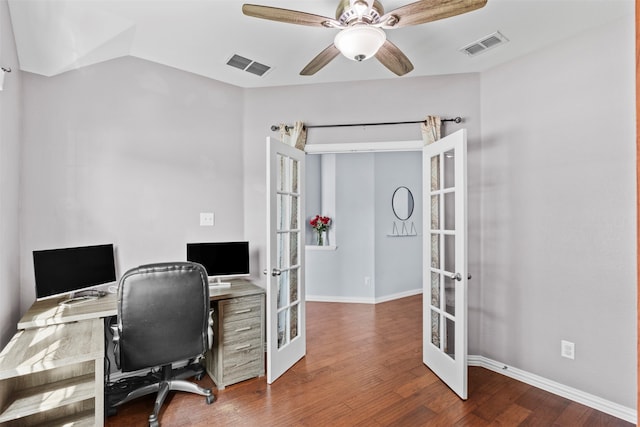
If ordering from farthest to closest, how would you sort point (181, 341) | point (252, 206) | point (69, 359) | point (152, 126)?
1. point (252, 206)
2. point (152, 126)
3. point (181, 341)
4. point (69, 359)

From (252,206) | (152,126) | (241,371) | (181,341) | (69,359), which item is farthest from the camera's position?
(252,206)

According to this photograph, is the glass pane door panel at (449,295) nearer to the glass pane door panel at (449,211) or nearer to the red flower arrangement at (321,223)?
the glass pane door panel at (449,211)

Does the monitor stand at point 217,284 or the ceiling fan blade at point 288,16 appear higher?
the ceiling fan blade at point 288,16

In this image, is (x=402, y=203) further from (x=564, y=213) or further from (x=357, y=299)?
(x=564, y=213)

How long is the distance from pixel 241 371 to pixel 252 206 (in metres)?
1.52

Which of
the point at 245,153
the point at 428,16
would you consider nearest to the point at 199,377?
the point at 245,153

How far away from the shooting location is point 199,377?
2654 mm

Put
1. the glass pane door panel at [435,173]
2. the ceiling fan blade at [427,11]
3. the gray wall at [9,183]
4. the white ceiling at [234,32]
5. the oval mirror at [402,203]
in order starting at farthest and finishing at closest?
1. the oval mirror at [402,203]
2. the glass pane door panel at [435,173]
3. the white ceiling at [234,32]
4. the gray wall at [9,183]
5. the ceiling fan blade at [427,11]

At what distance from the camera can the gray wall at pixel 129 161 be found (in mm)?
2344

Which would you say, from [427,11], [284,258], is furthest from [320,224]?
[427,11]

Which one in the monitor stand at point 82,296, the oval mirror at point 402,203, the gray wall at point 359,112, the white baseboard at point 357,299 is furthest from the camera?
the oval mirror at point 402,203

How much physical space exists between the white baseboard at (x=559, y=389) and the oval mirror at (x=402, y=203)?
2792 millimetres

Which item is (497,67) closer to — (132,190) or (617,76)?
(617,76)

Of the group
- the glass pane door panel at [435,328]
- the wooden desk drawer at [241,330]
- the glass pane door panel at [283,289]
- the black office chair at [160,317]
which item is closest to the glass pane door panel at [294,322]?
the glass pane door panel at [283,289]
